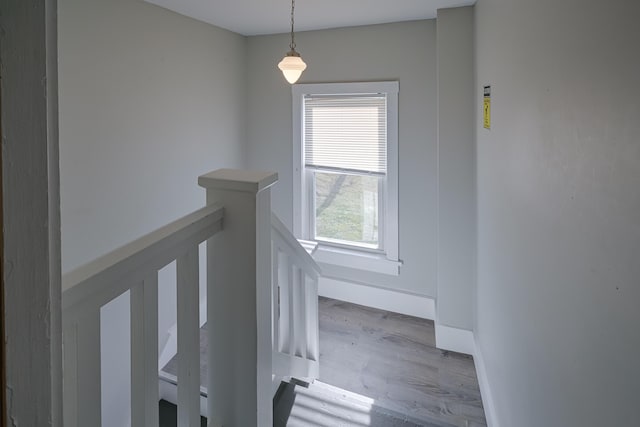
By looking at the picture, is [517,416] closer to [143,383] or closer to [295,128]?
[143,383]

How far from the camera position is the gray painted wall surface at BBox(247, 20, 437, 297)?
139 inches

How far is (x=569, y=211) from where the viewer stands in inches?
42.2

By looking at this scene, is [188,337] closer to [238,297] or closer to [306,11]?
[238,297]

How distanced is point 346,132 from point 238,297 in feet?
9.67

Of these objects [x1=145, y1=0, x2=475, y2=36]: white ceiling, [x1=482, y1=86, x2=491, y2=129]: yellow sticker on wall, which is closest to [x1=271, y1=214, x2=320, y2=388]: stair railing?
[x1=482, y1=86, x2=491, y2=129]: yellow sticker on wall

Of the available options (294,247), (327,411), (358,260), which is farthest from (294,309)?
(358,260)

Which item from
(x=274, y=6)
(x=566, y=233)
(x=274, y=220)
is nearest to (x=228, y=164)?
(x=274, y=6)

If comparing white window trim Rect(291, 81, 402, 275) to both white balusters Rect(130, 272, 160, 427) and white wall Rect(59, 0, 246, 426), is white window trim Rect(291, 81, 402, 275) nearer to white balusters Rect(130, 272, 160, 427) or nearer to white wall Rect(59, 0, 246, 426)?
white wall Rect(59, 0, 246, 426)

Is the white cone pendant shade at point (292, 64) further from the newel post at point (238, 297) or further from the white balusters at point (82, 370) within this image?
the white balusters at point (82, 370)

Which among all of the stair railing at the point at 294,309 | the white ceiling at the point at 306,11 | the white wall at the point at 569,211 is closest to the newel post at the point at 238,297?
the stair railing at the point at 294,309

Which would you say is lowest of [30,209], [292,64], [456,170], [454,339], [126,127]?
[454,339]

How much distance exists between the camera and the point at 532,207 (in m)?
1.44

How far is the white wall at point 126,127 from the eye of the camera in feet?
8.03

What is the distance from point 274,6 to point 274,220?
213cm
